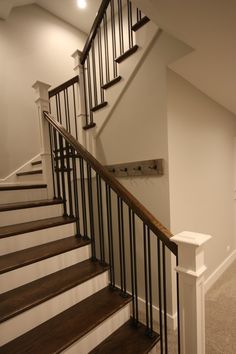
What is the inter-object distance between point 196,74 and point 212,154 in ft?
3.66

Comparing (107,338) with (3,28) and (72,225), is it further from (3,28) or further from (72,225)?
(3,28)

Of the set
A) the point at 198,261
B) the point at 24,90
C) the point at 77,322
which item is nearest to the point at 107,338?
the point at 77,322

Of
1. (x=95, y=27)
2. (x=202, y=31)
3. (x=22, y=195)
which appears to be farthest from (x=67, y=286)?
(x=95, y=27)

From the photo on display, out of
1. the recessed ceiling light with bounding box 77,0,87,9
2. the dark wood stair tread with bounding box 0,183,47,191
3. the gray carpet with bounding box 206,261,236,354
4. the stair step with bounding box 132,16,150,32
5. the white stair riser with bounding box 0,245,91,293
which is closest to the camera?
the white stair riser with bounding box 0,245,91,293

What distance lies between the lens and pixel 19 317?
1219 mm

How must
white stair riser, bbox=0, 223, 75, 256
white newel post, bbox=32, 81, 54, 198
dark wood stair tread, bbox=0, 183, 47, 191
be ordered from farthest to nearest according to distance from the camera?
1. white newel post, bbox=32, 81, 54, 198
2. dark wood stair tread, bbox=0, 183, 47, 191
3. white stair riser, bbox=0, 223, 75, 256

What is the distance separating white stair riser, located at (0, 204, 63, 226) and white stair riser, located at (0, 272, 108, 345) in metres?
0.85

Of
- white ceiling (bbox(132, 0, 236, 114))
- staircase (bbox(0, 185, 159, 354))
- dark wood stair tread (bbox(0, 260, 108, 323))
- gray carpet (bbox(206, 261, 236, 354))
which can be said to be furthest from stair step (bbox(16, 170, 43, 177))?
gray carpet (bbox(206, 261, 236, 354))

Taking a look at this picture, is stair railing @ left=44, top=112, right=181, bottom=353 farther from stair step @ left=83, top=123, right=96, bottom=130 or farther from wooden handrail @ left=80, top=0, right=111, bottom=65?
wooden handrail @ left=80, top=0, right=111, bottom=65

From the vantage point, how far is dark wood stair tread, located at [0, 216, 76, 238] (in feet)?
5.43

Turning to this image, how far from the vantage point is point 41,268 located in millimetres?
1565

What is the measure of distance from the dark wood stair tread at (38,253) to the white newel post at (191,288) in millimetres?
960

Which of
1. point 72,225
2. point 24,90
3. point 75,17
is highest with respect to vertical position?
point 75,17

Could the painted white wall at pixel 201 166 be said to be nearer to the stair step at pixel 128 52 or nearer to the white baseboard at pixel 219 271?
the white baseboard at pixel 219 271
